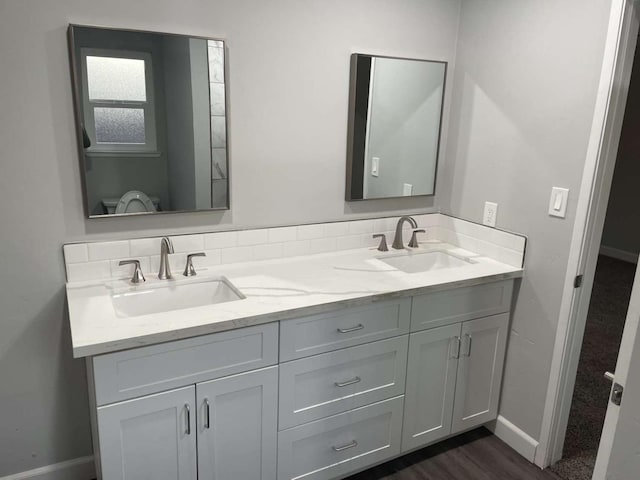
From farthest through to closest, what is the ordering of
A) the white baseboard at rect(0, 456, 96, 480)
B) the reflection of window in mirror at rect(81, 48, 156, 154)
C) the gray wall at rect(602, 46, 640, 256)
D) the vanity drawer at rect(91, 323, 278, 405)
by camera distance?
→ the gray wall at rect(602, 46, 640, 256), the white baseboard at rect(0, 456, 96, 480), the reflection of window in mirror at rect(81, 48, 156, 154), the vanity drawer at rect(91, 323, 278, 405)

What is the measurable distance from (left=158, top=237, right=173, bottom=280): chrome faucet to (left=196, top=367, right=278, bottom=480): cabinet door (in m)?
0.53

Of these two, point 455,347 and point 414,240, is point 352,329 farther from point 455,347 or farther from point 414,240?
point 414,240

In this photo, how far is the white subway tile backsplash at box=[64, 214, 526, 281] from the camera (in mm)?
1958

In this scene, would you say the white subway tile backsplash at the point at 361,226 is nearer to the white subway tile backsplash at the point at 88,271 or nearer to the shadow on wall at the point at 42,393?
the white subway tile backsplash at the point at 88,271

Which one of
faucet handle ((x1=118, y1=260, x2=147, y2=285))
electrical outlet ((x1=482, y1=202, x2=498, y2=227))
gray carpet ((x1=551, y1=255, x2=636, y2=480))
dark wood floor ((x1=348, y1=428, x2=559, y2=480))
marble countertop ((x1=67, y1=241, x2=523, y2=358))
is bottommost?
dark wood floor ((x1=348, y1=428, x2=559, y2=480))

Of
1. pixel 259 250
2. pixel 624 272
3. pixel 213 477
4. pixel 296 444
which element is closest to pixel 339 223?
pixel 259 250

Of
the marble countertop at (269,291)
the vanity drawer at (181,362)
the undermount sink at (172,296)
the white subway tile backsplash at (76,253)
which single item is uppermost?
the white subway tile backsplash at (76,253)

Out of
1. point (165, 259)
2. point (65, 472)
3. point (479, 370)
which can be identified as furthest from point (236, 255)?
point (479, 370)

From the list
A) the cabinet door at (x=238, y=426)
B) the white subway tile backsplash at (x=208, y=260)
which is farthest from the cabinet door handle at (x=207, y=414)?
the white subway tile backsplash at (x=208, y=260)

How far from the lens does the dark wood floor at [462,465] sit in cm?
224

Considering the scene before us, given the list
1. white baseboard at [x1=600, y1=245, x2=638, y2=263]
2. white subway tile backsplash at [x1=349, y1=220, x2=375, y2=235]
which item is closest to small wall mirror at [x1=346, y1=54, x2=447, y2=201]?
white subway tile backsplash at [x1=349, y1=220, x2=375, y2=235]

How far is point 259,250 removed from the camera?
2277 millimetres

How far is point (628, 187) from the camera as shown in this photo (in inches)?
219

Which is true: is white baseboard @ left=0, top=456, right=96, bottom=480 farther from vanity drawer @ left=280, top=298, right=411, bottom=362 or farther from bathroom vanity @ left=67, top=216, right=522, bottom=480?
vanity drawer @ left=280, top=298, right=411, bottom=362
